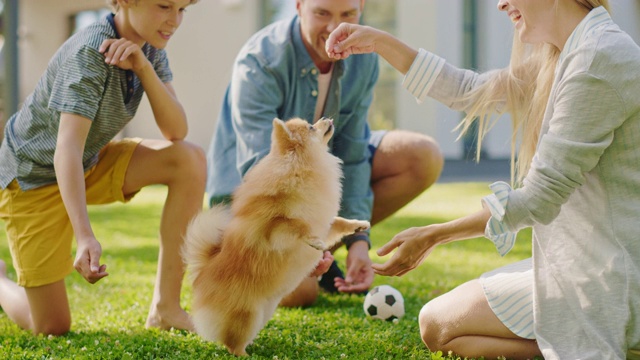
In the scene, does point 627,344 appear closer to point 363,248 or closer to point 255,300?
point 255,300

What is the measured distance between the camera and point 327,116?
3.58 metres

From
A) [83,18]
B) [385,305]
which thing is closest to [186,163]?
[385,305]

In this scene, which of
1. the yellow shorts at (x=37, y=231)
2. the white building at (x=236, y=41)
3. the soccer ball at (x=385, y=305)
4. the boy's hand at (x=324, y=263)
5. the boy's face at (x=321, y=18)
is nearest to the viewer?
the boy's hand at (x=324, y=263)

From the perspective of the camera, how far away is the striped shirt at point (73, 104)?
269 centimetres

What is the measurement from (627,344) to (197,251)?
1422mm

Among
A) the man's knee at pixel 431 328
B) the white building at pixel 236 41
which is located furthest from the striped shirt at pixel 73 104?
the white building at pixel 236 41

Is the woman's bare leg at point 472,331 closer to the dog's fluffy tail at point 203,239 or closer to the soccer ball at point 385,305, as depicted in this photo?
the soccer ball at point 385,305

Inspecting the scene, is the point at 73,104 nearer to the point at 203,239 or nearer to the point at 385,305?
the point at 203,239

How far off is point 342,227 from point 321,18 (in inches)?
42.5

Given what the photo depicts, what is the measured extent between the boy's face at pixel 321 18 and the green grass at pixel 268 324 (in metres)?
1.22

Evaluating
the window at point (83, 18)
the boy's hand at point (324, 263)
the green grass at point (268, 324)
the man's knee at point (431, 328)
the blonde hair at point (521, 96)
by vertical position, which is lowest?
the window at point (83, 18)

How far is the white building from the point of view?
11180 millimetres

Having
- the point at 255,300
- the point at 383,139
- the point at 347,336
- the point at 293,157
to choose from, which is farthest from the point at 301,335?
the point at 383,139

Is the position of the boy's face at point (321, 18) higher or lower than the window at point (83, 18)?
higher
